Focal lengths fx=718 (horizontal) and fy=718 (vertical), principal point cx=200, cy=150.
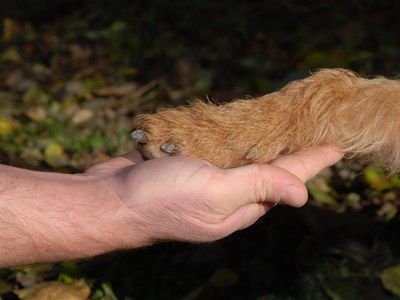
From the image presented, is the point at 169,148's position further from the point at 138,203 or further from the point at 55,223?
the point at 55,223

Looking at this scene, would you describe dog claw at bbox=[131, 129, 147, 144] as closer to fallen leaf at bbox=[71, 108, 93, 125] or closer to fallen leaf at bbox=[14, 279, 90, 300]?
fallen leaf at bbox=[14, 279, 90, 300]

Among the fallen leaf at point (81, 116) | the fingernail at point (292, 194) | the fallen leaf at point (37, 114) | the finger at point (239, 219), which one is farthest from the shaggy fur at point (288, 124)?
the fallen leaf at point (37, 114)

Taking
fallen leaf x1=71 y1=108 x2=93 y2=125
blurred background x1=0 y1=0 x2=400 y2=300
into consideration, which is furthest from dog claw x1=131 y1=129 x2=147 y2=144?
fallen leaf x1=71 y1=108 x2=93 y2=125

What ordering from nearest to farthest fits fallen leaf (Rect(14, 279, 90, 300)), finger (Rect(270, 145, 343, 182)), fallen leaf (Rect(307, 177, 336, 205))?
finger (Rect(270, 145, 343, 182)), fallen leaf (Rect(14, 279, 90, 300)), fallen leaf (Rect(307, 177, 336, 205))

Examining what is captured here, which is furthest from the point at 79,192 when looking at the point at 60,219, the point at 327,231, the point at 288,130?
the point at 327,231

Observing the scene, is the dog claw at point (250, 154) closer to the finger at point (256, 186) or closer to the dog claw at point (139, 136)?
the finger at point (256, 186)

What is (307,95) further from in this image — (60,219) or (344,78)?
(60,219)

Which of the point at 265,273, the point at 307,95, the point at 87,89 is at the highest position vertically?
the point at 307,95

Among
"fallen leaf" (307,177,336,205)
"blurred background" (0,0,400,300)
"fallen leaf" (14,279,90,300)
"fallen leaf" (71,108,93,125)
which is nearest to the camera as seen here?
"fallen leaf" (14,279,90,300)
